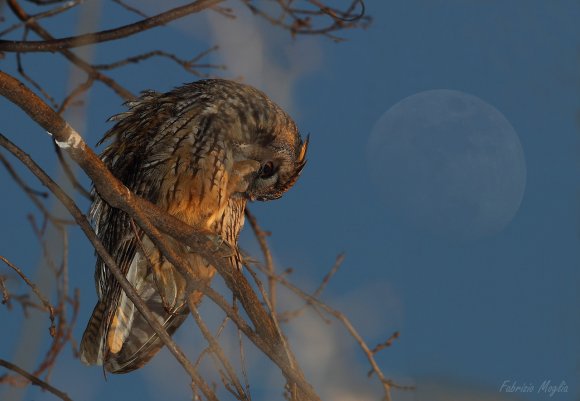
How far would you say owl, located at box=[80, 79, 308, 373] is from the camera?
8.05 feet

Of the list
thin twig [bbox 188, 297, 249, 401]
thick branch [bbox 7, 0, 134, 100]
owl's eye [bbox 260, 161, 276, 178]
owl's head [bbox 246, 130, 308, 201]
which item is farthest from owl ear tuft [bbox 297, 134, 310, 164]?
thin twig [bbox 188, 297, 249, 401]

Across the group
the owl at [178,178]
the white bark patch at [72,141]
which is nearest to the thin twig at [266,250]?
the owl at [178,178]

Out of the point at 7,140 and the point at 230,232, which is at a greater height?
the point at 230,232

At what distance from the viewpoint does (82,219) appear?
1754 millimetres

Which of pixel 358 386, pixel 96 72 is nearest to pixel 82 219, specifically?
pixel 358 386

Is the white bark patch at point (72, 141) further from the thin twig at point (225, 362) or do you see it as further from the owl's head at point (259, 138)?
the owl's head at point (259, 138)

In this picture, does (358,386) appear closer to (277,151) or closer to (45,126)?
(45,126)

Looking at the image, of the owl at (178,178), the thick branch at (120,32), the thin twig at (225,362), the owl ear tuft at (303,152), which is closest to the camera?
the thin twig at (225,362)

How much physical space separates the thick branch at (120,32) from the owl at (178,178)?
518 millimetres

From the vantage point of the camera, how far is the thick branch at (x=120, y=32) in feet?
6.26

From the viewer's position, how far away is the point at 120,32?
2051 millimetres

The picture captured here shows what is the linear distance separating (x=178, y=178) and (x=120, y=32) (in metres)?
0.59

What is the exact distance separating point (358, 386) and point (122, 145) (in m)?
1.40

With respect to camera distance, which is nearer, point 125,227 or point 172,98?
point 125,227
